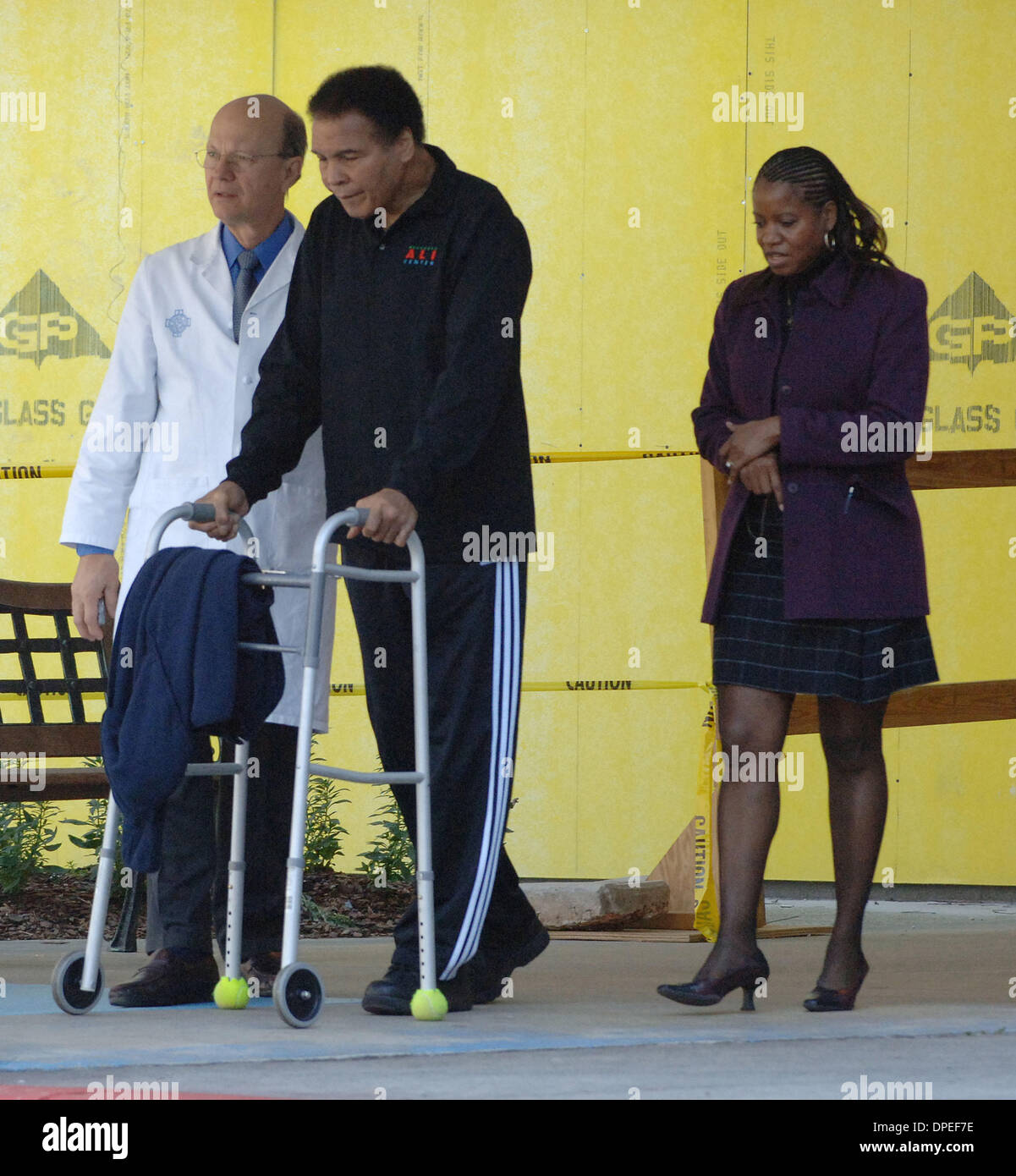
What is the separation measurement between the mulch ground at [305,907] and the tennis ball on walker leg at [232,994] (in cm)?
170

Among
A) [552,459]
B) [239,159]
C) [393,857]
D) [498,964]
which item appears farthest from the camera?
[393,857]

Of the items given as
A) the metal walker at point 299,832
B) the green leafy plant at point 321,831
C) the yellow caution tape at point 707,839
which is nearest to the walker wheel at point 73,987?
the metal walker at point 299,832

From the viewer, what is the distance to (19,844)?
5.59m

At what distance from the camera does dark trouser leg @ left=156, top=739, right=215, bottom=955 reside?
11.2 feet

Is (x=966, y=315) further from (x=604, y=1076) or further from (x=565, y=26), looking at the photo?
(x=604, y=1076)

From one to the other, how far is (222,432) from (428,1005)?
1187 millimetres

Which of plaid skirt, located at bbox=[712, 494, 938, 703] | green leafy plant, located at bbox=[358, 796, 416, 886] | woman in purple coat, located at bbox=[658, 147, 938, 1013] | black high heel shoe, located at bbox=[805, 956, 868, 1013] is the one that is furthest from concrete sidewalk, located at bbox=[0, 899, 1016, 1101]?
green leafy plant, located at bbox=[358, 796, 416, 886]

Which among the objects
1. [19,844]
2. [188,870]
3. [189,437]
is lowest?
[19,844]

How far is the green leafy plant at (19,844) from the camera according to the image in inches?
216

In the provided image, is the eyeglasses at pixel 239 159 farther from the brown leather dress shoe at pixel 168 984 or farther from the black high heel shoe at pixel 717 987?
the black high heel shoe at pixel 717 987

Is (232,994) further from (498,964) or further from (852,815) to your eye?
(852,815)

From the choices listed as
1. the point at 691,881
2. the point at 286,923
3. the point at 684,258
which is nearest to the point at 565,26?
the point at 684,258

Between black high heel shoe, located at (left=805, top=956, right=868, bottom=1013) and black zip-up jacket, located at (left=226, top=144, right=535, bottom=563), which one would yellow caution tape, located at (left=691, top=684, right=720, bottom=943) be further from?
black zip-up jacket, located at (left=226, top=144, right=535, bottom=563)

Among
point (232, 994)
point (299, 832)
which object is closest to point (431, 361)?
point (299, 832)
